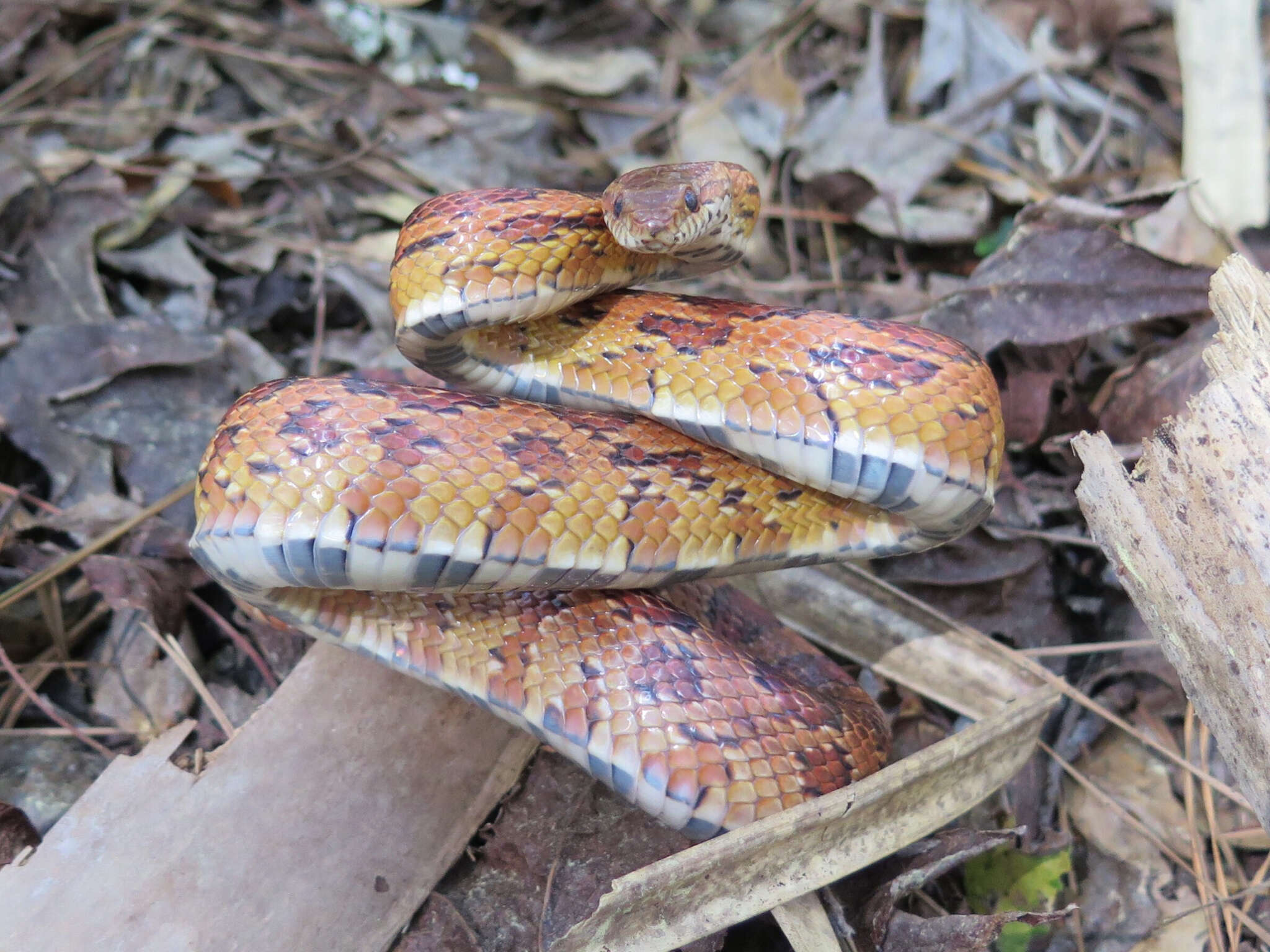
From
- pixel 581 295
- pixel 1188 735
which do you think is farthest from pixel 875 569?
pixel 581 295

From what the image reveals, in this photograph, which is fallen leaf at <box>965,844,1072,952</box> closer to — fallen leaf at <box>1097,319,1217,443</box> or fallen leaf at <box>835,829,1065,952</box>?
fallen leaf at <box>835,829,1065,952</box>

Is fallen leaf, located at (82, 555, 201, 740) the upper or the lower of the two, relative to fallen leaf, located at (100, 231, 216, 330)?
lower

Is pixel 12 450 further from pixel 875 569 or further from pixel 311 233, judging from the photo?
pixel 875 569

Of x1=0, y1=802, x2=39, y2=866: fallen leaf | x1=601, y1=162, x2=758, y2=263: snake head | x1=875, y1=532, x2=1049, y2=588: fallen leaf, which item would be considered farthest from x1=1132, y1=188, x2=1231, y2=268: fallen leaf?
x1=0, y1=802, x2=39, y2=866: fallen leaf

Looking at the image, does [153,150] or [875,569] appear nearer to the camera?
[875,569]

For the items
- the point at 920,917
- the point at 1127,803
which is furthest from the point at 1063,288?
the point at 920,917
